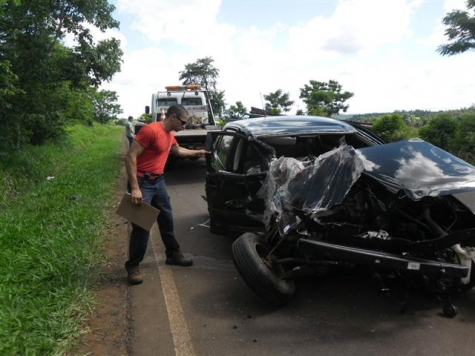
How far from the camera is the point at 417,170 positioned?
3.53 metres

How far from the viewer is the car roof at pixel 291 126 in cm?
500

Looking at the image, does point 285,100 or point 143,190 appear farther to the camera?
point 285,100

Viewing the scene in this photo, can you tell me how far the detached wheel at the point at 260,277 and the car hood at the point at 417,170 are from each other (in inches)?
47.8

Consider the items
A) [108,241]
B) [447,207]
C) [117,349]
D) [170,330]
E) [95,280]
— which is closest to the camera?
[117,349]

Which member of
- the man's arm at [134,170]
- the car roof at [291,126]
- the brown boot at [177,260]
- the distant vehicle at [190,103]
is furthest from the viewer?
the distant vehicle at [190,103]

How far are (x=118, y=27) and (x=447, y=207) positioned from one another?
11263 mm

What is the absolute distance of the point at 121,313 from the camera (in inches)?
147

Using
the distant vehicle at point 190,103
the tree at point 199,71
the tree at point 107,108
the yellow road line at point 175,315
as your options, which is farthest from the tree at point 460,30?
the tree at point 107,108

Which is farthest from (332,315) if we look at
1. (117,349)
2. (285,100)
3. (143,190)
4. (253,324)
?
(285,100)

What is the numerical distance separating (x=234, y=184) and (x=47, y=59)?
884 centimetres

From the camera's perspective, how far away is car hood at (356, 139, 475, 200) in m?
3.25

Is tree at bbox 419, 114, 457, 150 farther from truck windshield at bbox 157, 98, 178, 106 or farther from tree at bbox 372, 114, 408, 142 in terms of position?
truck windshield at bbox 157, 98, 178, 106

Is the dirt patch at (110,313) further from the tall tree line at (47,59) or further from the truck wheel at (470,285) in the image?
the tall tree line at (47,59)

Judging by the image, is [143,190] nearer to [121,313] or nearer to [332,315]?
[121,313]
